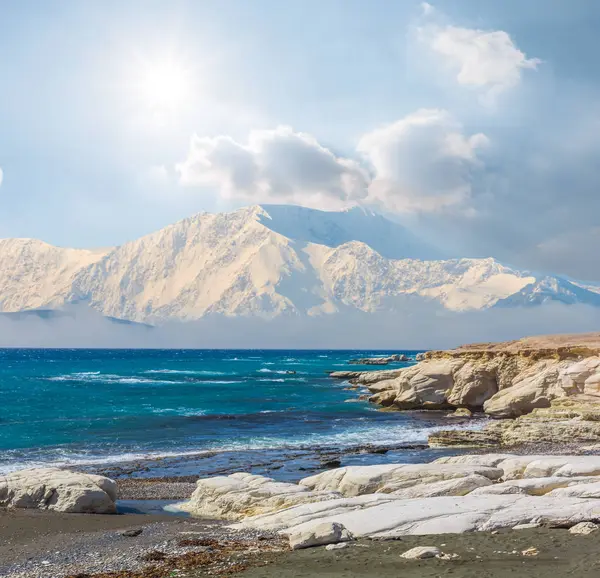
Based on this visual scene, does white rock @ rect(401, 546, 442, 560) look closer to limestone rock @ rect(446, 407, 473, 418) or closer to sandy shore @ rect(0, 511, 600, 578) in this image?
sandy shore @ rect(0, 511, 600, 578)

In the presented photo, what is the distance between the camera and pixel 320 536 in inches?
545

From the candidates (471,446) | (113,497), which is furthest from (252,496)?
(471,446)

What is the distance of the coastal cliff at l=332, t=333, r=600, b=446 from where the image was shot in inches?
1328

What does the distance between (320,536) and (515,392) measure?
121 ft

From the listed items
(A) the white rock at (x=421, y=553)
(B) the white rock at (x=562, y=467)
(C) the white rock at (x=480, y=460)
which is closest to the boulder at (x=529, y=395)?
(C) the white rock at (x=480, y=460)

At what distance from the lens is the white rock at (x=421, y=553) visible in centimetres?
1227

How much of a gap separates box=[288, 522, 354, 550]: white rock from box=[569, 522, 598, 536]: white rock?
5.38m

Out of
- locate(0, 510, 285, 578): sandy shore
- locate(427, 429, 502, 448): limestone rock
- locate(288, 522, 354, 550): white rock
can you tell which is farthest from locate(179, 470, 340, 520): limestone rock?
locate(427, 429, 502, 448): limestone rock

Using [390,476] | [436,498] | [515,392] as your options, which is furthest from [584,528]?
[515,392]

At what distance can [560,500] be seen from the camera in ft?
52.5

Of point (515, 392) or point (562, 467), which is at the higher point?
point (562, 467)

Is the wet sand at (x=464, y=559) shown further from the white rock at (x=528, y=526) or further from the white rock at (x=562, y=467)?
the white rock at (x=562, y=467)

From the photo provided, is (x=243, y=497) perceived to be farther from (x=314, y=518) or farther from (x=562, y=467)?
(x=562, y=467)

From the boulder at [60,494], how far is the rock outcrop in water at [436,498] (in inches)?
125
